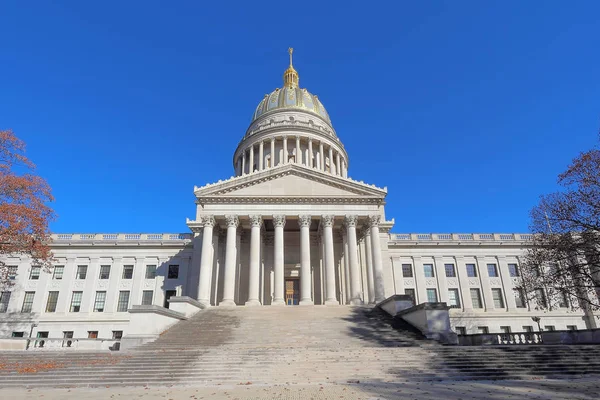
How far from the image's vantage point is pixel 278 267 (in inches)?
1321

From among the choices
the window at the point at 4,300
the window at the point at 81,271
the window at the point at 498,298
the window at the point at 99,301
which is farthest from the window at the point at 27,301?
the window at the point at 498,298

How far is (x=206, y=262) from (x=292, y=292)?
473 inches

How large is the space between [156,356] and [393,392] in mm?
11761

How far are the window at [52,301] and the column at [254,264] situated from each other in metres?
24.7

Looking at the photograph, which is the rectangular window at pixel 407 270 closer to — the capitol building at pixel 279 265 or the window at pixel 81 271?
the capitol building at pixel 279 265

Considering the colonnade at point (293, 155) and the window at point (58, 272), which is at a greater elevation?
the colonnade at point (293, 155)

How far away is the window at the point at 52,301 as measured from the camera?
Answer: 41156 millimetres

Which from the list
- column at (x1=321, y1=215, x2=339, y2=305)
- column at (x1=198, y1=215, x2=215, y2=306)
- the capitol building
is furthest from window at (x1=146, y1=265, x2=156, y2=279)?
column at (x1=321, y1=215, x2=339, y2=305)

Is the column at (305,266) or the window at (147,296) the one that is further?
the window at (147,296)

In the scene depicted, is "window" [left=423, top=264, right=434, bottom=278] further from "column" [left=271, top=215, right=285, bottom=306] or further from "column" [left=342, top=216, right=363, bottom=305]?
"column" [left=271, top=215, right=285, bottom=306]

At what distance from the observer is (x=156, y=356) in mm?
17516

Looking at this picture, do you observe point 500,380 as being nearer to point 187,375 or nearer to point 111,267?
point 187,375

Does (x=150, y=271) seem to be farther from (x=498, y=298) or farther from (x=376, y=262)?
(x=498, y=298)

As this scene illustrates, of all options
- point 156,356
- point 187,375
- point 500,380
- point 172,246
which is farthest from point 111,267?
point 500,380
